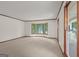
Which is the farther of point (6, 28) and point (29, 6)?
point (6, 28)

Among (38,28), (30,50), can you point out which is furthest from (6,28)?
(38,28)

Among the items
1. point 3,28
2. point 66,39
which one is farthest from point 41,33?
point 66,39

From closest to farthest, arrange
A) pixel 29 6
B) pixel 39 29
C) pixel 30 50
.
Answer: pixel 30 50, pixel 29 6, pixel 39 29

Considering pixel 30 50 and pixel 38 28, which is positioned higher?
pixel 38 28

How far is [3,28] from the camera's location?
8500 millimetres

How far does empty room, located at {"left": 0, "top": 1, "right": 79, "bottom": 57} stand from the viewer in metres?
4.58

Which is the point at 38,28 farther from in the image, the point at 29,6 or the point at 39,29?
the point at 29,6

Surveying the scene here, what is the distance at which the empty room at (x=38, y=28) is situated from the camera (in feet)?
15.0

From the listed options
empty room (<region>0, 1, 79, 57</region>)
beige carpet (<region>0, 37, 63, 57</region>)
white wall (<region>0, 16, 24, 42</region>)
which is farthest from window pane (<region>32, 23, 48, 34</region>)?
beige carpet (<region>0, 37, 63, 57</region>)

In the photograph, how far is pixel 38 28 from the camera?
15367 millimetres

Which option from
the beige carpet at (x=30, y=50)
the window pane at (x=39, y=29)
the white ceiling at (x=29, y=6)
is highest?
the white ceiling at (x=29, y=6)

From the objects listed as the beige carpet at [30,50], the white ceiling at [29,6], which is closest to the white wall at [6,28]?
the white ceiling at [29,6]

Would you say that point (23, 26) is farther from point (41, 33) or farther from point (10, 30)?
Answer: point (10, 30)

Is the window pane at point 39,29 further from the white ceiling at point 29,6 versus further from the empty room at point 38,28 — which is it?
the white ceiling at point 29,6
